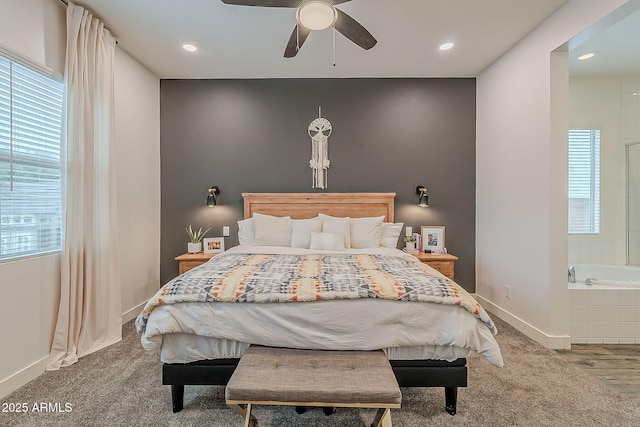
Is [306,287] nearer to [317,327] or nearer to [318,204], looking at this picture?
[317,327]

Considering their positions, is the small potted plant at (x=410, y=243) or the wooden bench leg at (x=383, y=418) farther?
the small potted plant at (x=410, y=243)

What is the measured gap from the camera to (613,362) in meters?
2.27

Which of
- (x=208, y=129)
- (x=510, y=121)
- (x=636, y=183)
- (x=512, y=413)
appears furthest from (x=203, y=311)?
(x=636, y=183)

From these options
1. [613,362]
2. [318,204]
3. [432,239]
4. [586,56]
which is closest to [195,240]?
[318,204]

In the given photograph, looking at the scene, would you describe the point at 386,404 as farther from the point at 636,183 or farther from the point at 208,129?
the point at 636,183

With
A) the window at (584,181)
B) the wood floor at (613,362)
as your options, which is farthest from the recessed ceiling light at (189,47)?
the window at (584,181)

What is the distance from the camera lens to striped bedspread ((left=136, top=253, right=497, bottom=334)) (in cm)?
165

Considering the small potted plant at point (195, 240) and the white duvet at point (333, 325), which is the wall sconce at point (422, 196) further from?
the small potted plant at point (195, 240)

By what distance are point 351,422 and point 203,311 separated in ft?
3.46

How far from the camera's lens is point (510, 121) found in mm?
3078

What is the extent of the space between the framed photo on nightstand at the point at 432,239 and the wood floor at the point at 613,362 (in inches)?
57.3

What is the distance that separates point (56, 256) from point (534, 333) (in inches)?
162

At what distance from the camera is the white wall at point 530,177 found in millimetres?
2504

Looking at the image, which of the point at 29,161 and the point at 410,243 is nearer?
the point at 29,161
